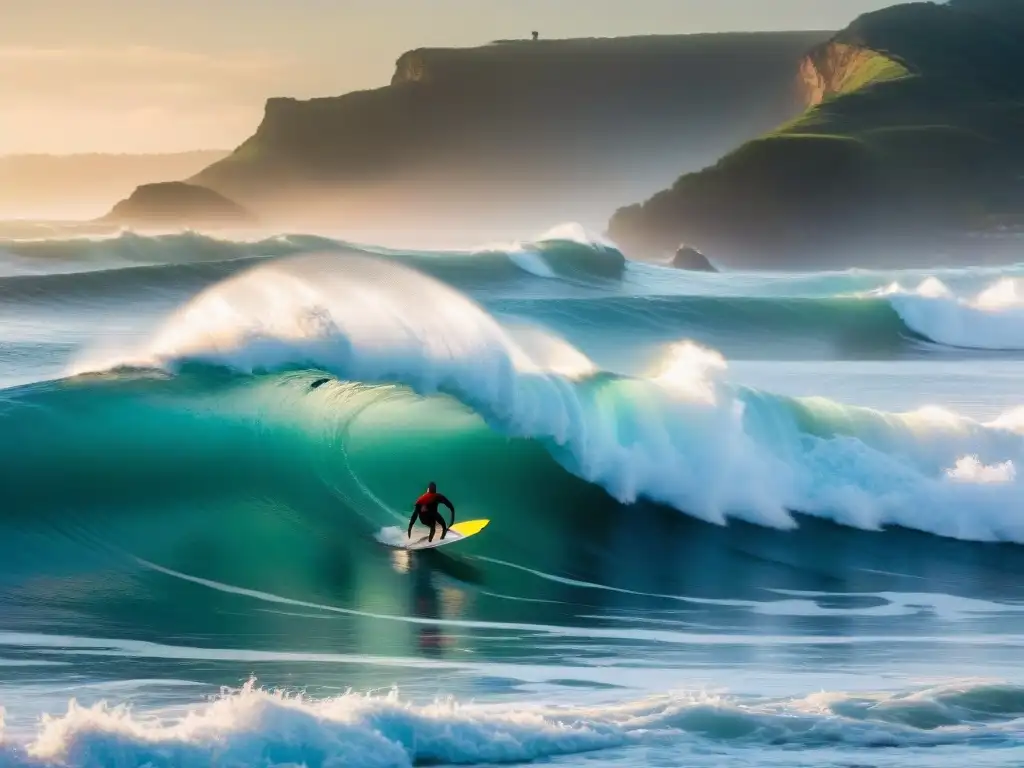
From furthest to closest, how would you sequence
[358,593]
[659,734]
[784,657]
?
[358,593] < [784,657] < [659,734]

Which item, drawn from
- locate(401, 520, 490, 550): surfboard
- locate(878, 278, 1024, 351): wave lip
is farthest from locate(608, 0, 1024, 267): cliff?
locate(401, 520, 490, 550): surfboard

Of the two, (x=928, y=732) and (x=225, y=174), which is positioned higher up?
(x=225, y=174)

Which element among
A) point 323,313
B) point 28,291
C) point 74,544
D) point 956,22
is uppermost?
point 956,22

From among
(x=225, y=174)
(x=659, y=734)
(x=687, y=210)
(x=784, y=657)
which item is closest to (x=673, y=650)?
(x=784, y=657)

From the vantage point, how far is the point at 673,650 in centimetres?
1049

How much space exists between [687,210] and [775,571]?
64087 millimetres

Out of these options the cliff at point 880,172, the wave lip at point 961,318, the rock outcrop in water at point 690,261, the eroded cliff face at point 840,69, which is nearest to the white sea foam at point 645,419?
the wave lip at point 961,318

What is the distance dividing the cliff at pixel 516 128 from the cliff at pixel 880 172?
40.4 ft

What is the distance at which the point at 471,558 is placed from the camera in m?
12.8

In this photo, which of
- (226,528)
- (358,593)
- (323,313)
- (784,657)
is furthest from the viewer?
(323,313)

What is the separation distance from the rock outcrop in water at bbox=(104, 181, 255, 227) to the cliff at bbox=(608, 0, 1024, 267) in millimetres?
20366

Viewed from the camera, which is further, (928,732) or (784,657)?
(784,657)

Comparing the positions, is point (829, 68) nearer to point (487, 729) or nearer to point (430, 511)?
point (430, 511)

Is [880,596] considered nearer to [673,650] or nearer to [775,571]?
[775,571]
